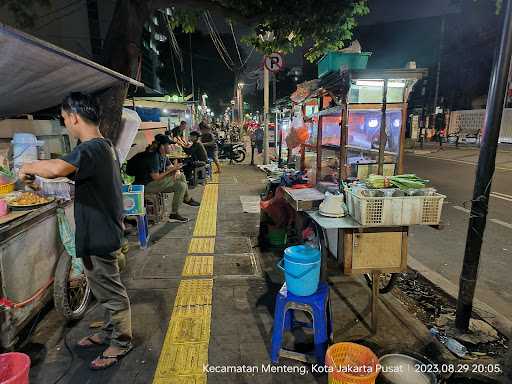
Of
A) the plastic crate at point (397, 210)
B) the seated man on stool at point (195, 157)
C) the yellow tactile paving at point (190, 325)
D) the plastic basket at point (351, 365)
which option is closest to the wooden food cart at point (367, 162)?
the plastic crate at point (397, 210)

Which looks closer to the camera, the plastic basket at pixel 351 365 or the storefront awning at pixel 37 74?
the plastic basket at pixel 351 365

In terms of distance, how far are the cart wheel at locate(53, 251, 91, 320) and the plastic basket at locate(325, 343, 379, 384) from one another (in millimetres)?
2839

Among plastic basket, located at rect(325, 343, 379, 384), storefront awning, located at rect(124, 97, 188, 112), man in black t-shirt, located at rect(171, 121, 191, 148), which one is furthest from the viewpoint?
storefront awning, located at rect(124, 97, 188, 112)

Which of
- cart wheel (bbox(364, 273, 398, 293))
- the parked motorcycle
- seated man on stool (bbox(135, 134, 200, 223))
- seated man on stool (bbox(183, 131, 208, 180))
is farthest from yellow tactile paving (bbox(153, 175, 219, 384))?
the parked motorcycle

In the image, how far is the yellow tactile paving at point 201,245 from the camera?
5.82 meters

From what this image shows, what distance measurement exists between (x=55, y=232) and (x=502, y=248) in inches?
287

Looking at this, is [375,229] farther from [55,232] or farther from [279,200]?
[55,232]

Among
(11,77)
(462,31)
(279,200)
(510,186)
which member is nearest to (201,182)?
(279,200)

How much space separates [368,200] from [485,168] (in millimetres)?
1219

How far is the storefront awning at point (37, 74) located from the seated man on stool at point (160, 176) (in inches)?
86.8

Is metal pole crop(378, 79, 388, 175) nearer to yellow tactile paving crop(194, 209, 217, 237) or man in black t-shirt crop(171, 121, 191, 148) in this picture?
yellow tactile paving crop(194, 209, 217, 237)

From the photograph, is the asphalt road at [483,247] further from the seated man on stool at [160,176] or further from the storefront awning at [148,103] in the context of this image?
the storefront awning at [148,103]

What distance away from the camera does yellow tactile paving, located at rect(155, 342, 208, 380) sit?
298 cm

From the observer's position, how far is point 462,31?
102 feet
